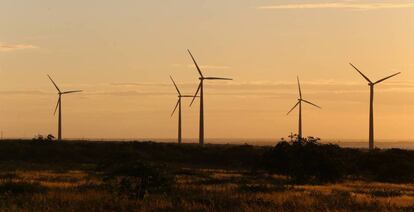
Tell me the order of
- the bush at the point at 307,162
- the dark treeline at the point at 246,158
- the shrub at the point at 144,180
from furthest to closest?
the dark treeline at the point at 246,158
the bush at the point at 307,162
the shrub at the point at 144,180

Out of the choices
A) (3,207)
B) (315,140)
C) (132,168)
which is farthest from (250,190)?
→ (315,140)

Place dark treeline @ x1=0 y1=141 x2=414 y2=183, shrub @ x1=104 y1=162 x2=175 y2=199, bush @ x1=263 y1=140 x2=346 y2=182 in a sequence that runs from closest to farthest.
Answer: shrub @ x1=104 y1=162 x2=175 y2=199 → bush @ x1=263 y1=140 x2=346 y2=182 → dark treeline @ x1=0 y1=141 x2=414 y2=183

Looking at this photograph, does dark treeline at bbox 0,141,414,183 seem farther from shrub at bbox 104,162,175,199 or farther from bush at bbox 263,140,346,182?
shrub at bbox 104,162,175,199

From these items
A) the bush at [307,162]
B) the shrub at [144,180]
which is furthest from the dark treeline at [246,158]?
the shrub at [144,180]

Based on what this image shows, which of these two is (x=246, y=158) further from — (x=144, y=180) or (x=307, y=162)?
(x=144, y=180)

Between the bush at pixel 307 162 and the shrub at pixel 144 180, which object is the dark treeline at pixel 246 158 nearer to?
the bush at pixel 307 162

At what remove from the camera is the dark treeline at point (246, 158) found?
193 feet

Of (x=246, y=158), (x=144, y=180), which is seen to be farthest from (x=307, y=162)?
(x=246, y=158)

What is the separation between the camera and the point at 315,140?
6147 cm

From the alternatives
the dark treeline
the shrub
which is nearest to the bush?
the dark treeline

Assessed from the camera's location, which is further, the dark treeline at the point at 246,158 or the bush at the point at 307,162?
the dark treeline at the point at 246,158

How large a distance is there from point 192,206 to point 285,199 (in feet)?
19.4

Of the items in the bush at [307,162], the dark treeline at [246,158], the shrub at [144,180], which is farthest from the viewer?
the dark treeline at [246,158]

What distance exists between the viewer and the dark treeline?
58969 millimetres
